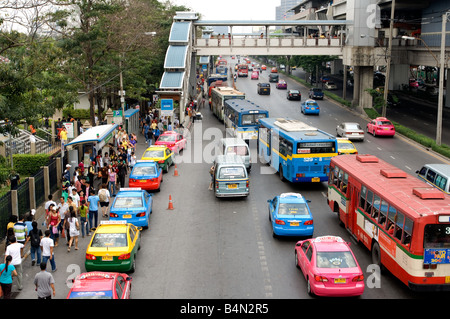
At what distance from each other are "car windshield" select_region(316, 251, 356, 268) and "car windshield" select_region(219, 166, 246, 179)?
10.8m

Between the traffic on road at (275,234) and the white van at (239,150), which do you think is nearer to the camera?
the traffic on road at (275,234)

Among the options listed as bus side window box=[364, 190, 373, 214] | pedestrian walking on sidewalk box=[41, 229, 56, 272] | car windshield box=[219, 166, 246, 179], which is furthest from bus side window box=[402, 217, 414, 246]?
car windshield box=[219, 166, 246, 179]

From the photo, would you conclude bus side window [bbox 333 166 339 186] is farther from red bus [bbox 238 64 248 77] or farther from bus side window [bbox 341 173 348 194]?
red bus [bbox 238 64 248 77]

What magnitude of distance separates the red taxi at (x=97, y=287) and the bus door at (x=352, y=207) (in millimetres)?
9372

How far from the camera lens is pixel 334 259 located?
14.6 metres

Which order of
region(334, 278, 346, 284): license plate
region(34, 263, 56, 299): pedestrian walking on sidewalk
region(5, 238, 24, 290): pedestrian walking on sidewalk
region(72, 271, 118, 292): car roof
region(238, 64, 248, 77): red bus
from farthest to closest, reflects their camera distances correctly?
1. region(238, 64, 248, 77): red bus
2. region(5, 238, 24, 290): pedestrian walking on sidewalk
3. region(334, 278, 346, 284): license plate
4. region(34, 263, 56, 299): pedestrian walking on sidewalk
5. region(72, 271, 118, 292): car roof

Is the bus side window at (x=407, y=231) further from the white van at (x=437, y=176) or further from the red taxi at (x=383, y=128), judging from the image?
the red taxi at (x=383, y=128)

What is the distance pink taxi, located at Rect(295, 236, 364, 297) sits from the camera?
14.0m

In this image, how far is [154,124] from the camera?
1746 inches

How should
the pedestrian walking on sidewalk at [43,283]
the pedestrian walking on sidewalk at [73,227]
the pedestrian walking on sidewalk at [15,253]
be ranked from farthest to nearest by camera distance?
the pedestrian walking on sidewalk at [73,227]
the pedestrian walking on sidewalk at [15,253]
the pedestrian walking on sidewalk at [43,283]

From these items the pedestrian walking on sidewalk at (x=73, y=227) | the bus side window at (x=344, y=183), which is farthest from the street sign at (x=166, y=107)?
the pedestrian walking on sidewalk at (x=73, y=227)

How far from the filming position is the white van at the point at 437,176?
855 inches
